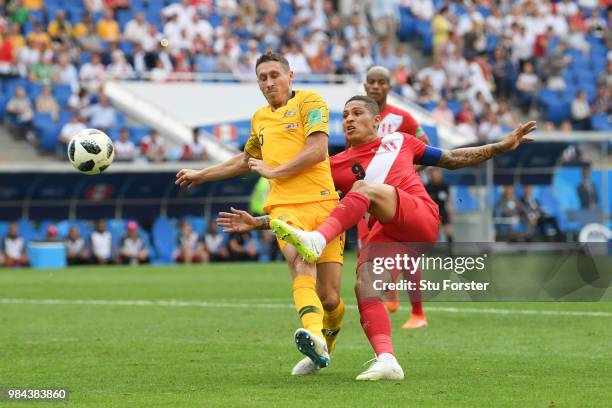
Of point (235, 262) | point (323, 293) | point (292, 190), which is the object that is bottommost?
point (235, 262)

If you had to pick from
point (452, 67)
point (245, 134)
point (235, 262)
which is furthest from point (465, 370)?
point (452, 67)

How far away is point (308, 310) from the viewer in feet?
27.8

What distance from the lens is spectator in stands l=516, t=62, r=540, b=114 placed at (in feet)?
118

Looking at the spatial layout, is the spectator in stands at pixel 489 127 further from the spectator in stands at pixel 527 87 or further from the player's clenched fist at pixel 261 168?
the player's clenched fist at pixel 261 168

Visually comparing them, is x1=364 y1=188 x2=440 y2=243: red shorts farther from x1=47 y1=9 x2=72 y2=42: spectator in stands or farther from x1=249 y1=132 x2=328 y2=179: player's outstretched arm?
x1=47 y1=9 x2=72 y2=42: spectator in stands

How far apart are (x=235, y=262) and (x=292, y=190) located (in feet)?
60.2

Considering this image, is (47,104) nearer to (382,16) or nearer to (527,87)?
(382,16)

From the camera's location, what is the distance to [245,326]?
13062 millimetres

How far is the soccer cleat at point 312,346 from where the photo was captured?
26.5ft

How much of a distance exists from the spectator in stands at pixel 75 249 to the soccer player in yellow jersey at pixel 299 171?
17508 mm

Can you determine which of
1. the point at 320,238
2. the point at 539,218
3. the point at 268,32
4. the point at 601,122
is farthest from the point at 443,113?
the point at 320,238

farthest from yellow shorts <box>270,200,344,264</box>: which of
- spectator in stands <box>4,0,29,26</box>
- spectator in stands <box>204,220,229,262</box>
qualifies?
spectator in stands <box>4,0,29,26</box>

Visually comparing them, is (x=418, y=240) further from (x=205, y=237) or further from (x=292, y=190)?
(x=205, y=237)

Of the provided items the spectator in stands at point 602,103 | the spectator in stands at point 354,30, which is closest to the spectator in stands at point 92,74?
the spectator in stands at point 354,30
